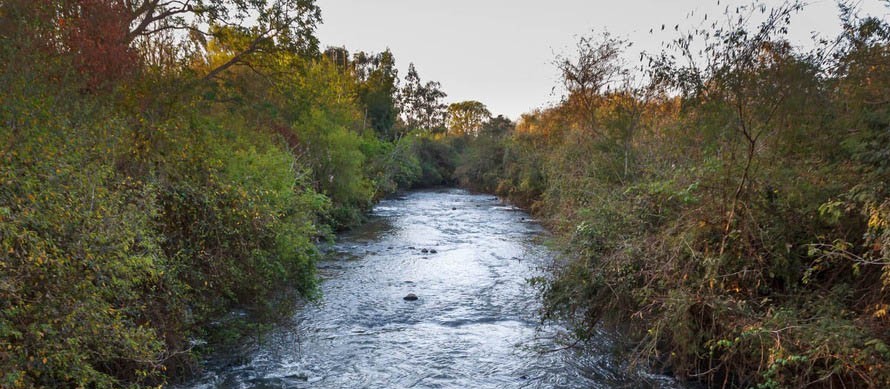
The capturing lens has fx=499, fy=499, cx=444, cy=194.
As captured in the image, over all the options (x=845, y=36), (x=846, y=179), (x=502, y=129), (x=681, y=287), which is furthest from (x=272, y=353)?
(x=502, y=129)

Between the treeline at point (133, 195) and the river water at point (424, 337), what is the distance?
0.94 metres

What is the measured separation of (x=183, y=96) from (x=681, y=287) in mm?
9192

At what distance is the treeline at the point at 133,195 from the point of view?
4.57 m

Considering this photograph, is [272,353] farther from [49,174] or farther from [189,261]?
[49,174]

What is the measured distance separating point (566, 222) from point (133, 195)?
9.04 metres

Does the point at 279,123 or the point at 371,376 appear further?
the point at 279,123

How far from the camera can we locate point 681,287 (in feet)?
22.7

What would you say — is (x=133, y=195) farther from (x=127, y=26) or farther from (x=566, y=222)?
(x=566, y=222)

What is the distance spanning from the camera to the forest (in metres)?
4.86

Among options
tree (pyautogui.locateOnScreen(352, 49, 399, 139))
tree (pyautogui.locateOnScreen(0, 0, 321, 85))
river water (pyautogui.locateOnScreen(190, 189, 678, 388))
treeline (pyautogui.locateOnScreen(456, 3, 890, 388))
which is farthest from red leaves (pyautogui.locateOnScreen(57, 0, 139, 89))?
tree (pyautogui.locateOnScreen(352, 49, 399, 139))

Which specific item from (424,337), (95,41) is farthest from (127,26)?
(424,337)

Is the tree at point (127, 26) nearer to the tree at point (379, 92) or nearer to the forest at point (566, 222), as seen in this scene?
the forest at point (566, 222)

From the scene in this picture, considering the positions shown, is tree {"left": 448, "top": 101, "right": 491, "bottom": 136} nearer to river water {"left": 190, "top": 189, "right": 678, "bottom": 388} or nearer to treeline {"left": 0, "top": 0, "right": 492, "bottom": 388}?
river water {"left": 190, "top": 189, "right": 678, "bottom": 388}

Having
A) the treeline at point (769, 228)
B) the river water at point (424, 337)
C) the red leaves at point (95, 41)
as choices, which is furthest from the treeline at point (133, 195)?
the treeline at point (769, 228)
